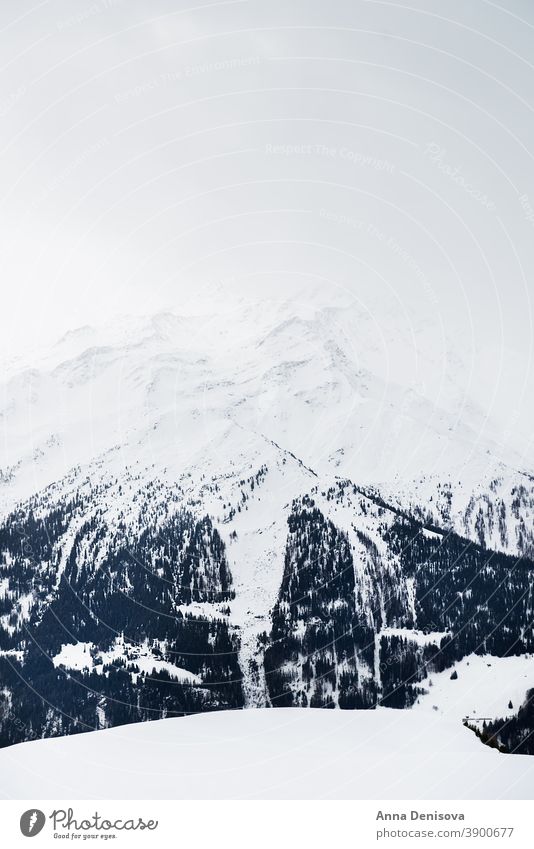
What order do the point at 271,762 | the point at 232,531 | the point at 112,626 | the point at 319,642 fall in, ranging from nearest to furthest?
the point at 271,762, the point at 319,642, the point at 112,626, the point at 232,531

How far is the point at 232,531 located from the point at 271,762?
26125 mm

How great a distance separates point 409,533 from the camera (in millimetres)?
38594

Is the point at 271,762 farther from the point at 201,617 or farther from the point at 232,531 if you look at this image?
the point at 232,531

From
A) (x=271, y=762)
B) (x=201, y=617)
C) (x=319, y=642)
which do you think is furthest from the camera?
(x=201, y=617)

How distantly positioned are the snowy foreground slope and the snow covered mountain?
48.9 ft

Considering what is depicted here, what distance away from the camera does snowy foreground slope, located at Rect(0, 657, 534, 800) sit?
934 centimetres

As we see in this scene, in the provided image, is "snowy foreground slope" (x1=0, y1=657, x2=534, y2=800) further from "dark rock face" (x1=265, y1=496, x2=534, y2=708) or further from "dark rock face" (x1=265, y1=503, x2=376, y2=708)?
"dark rock face" (x1=265, y1=496, x2=534, y2=708)

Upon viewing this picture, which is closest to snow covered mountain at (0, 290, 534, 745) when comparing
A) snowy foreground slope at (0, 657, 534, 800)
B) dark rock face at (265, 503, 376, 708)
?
dark rock face at (265, 503, 376, 708)

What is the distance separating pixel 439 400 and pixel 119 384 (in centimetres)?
2761

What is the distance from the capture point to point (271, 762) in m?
10.6

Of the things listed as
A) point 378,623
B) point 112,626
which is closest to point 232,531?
point 112,626

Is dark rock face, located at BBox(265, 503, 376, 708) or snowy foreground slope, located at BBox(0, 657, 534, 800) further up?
snowy foreground slope, located at BBox(0, 657, 534, 800)

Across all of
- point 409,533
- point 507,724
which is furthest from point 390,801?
point 409,533

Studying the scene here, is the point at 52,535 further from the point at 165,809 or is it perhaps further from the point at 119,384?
the point at 165,809
